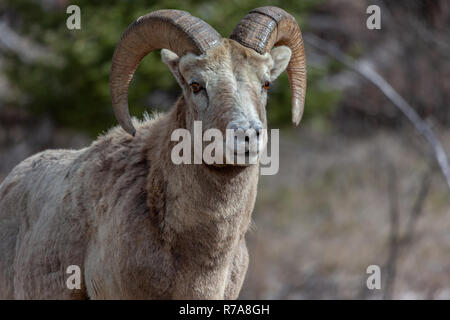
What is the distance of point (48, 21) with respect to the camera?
14.8 m

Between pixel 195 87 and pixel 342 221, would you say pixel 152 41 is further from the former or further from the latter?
pixel 342 221

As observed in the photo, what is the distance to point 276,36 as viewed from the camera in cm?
567

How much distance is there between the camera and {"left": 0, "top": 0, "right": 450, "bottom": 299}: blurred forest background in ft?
42.5

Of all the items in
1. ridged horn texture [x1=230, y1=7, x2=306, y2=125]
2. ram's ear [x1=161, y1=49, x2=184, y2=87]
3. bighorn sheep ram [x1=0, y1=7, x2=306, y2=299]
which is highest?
ridged horn texture [x1=230, y1=7, x2=306, y2=125]

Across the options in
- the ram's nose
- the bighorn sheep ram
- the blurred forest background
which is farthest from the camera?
the blurred forest background

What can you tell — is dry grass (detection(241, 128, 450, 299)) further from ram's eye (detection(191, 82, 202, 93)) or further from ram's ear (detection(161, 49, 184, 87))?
ram's eye (detection(191, 82, 202, 93))

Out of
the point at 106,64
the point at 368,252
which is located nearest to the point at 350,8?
the point at 368,252

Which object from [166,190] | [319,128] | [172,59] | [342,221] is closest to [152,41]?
[172,59]

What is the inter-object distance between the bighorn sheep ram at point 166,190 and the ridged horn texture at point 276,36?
11mm

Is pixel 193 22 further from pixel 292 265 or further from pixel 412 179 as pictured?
pixel 412 179

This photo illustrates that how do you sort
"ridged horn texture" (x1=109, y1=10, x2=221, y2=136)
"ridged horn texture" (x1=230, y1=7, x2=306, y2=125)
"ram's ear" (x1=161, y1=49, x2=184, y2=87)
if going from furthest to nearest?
"ram's ear" (x1=161, y1=49, x2=184, y2=87), "ridged horn texture" (x1=230, y1=7, x2=306, y2=125), "ridged horn texture" (x1=109, y1=10, x2=221, y2=136)

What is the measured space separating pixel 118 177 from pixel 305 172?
47.9 feet

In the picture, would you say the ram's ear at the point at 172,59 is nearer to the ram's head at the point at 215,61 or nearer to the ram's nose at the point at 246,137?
the ram's head at the point at 215,61

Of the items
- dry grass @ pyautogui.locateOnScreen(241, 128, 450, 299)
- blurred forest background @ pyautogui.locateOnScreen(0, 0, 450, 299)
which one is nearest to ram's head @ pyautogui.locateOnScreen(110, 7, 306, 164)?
blurred forest background @ pyautogui.locateOnScreen(0, 0, 450, 299)
